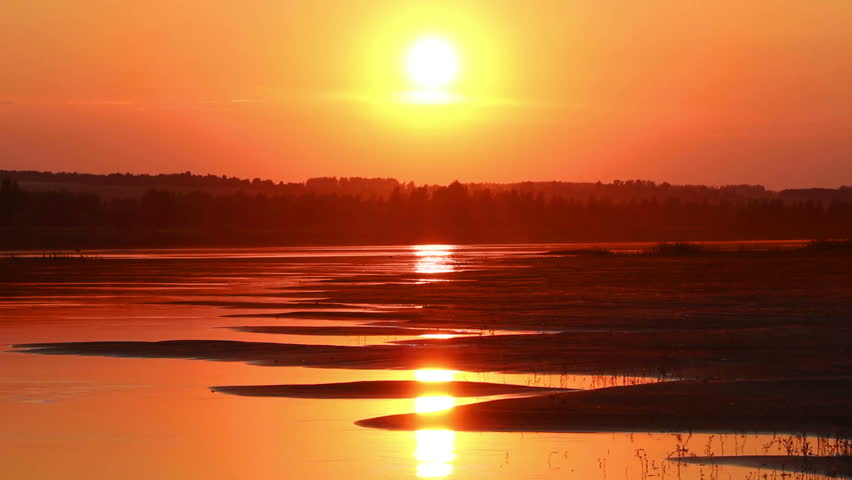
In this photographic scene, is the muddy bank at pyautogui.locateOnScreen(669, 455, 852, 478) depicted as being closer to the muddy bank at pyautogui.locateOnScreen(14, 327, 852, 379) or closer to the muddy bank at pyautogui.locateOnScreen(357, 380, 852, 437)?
the muddy bank at pyautogui.locateOnScreen(357, 380, 852, 437)

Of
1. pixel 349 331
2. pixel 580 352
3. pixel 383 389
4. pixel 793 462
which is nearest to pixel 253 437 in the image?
pixel 383 389

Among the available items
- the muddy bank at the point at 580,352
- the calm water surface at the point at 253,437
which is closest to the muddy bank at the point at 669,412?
the calm water surface at the point at 253,437

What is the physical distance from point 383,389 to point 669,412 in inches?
230

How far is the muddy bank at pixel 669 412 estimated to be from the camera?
61.5 ft

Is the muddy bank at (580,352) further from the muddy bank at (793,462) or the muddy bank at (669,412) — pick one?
the muddy bank at (793,462)

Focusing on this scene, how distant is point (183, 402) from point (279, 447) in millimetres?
4515

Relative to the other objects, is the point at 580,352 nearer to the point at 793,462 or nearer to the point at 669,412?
the point at 669,412

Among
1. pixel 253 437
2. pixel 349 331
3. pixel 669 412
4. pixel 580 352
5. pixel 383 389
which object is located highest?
pixel 349 331

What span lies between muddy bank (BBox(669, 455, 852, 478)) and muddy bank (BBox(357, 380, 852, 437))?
1.69m

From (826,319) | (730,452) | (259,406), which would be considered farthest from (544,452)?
(826,319)

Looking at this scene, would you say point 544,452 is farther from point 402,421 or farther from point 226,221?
point 226,221

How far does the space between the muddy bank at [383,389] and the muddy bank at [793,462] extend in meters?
6.21

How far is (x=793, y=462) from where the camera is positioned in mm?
16047

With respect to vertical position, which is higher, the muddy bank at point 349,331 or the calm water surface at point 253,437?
the muddy bank at point 349,331
